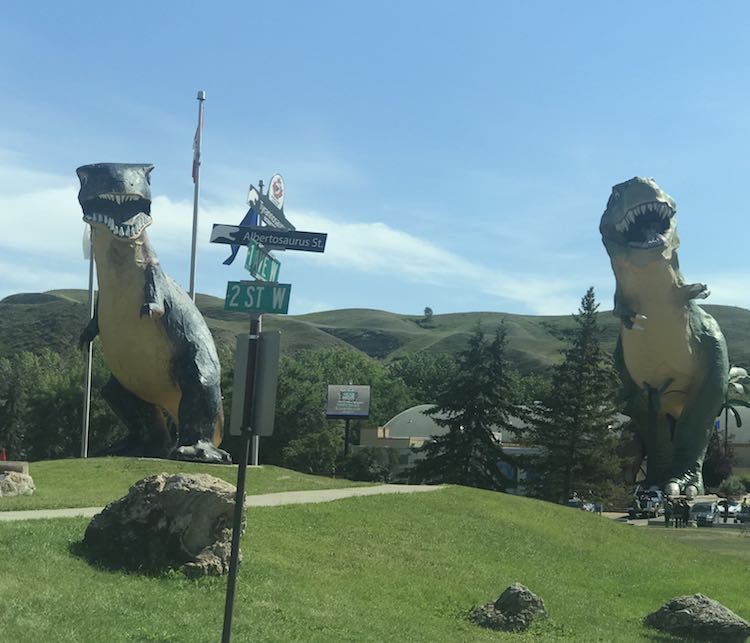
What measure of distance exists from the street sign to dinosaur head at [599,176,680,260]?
20473 millimetres

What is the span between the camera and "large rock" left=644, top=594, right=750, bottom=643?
1118 centimetres

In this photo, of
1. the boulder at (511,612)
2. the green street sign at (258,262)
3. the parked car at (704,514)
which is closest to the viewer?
the green street sign at (258,262)

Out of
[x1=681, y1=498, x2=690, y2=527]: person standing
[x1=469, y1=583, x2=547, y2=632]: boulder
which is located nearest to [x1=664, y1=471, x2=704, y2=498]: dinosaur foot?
[x1=681, y1=498, x2=690, y2=527]: person standing

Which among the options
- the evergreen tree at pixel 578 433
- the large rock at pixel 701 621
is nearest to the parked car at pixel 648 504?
the evergreen tree at pixel 578 433

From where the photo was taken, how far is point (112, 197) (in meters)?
23.0

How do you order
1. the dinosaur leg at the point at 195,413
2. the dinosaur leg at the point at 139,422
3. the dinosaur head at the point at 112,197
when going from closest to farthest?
1. the dinosaur head at the point at 112,197
2. the dinosaur leg at the point at 195,413
3. the dinosaur leg at the point at 139,422

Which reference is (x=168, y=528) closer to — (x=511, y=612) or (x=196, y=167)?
(x=511, y=612)

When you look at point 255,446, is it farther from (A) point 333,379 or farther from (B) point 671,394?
(A) point 333,379

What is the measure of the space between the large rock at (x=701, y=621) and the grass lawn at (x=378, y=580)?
9.5 inches

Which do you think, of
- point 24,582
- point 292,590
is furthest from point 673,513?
point 24,582

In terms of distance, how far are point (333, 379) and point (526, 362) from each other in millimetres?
102766

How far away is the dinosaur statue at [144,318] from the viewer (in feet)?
75.6

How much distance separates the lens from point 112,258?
2334 centimetres

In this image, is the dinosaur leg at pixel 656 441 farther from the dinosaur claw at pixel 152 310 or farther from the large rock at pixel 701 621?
the large rock at pixel 701 621
